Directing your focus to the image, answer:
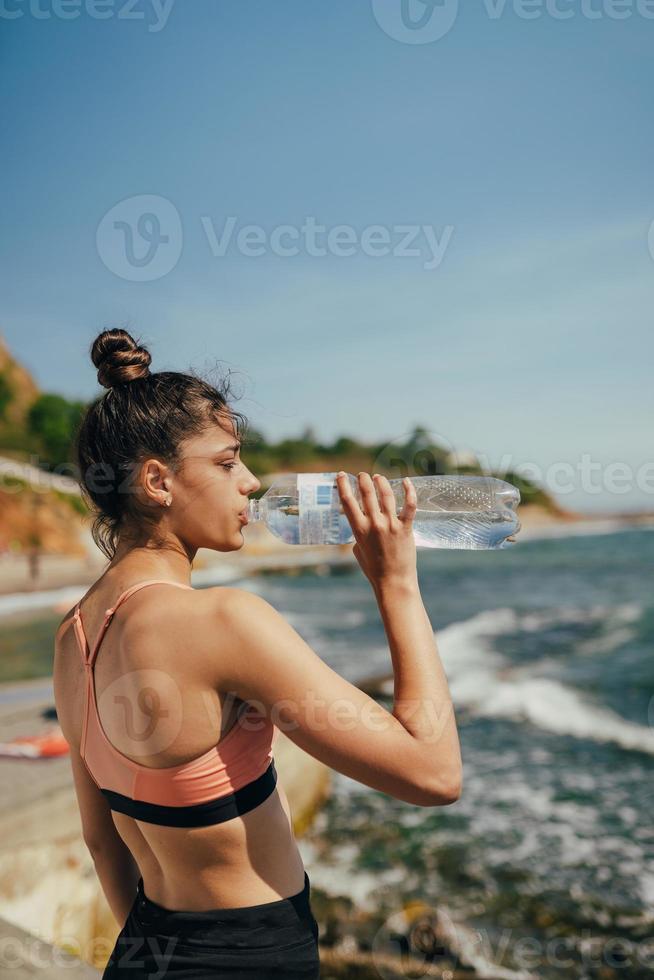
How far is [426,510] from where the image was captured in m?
3.23

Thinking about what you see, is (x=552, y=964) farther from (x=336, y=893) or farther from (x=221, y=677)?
(x=221, y=677)

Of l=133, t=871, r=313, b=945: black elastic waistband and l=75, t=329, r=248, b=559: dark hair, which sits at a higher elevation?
l=75, t=329, r=248, b=559: dark hair

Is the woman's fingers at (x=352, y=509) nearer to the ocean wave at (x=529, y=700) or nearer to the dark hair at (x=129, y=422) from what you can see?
the dark hair at (x=129, y=422)

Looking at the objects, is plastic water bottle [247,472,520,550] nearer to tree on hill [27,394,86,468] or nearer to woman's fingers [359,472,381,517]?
woman's fingers [359,472,381,517]

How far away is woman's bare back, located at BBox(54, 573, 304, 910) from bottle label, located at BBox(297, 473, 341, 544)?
92 centimetres

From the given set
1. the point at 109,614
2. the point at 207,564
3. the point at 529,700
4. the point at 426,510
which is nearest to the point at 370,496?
the point at 109,614

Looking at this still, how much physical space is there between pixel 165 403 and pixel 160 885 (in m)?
1.03

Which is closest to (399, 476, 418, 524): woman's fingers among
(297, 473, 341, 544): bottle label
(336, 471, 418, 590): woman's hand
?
(336, 471, 418, 590): woman's hand

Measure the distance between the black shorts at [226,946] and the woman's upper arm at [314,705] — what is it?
431mm

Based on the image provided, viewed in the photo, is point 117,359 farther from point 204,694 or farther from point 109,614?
point 204,694

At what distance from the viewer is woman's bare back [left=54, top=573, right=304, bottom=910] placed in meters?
1.37

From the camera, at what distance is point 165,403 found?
165 cm

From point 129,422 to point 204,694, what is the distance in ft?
1.99

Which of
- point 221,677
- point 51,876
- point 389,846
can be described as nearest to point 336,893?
point 389,846
